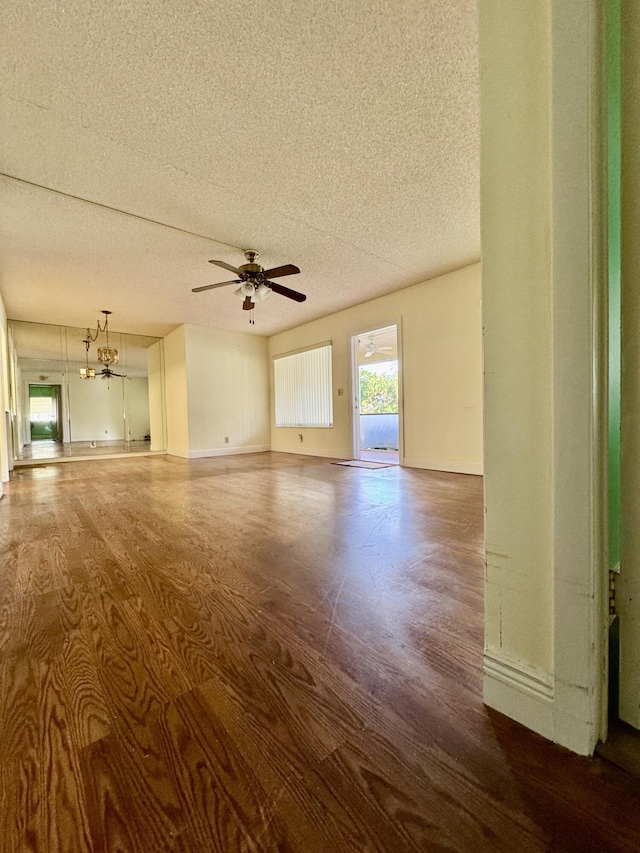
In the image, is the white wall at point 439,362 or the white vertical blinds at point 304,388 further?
the white vertical blinds at point 304,388

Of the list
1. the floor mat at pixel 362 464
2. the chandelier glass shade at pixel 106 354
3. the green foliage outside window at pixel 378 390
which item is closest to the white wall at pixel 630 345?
the floor mat at pixel 362 464

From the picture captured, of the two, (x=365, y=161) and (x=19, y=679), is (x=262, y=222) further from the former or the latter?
(x=19, y=679)

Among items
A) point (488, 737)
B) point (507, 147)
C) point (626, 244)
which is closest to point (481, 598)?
point (488, 737)

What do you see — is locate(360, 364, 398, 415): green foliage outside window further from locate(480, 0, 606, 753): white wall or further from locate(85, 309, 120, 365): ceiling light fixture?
locate(480, 0, 606, 753): white wall

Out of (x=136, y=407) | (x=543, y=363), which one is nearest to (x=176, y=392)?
(x=136, y=407)

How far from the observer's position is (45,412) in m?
10.4

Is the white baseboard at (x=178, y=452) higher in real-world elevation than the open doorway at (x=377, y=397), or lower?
lower

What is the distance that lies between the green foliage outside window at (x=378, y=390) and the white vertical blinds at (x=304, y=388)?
2540mm

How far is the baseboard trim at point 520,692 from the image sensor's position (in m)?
0.76

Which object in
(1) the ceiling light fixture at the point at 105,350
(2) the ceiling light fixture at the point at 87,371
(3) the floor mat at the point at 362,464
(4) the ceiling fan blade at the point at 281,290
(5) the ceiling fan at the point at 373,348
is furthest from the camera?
(5) the ceiling fan at the point at 373,348

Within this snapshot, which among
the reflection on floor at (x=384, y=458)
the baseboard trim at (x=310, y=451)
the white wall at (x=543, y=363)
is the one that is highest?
the white wall at (x=543, y=363)

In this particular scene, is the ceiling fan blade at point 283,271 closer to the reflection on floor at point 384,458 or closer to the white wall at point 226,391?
the reflection on floor at point 384,458

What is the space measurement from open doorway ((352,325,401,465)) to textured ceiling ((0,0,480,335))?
2.68m

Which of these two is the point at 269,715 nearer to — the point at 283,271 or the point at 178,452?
the point at 283,271
